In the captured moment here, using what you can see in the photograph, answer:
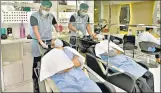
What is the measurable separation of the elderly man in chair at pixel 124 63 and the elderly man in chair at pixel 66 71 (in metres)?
0.20

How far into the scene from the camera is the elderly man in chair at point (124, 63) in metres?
1.38

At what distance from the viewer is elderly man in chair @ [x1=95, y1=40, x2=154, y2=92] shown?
1385 millimetres

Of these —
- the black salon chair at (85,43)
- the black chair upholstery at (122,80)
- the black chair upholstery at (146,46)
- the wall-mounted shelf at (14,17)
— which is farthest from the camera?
the wall-mounted shelf at (14,17)

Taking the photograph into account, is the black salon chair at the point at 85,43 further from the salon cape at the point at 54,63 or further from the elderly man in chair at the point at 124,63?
the salon cape at the point at 54,63

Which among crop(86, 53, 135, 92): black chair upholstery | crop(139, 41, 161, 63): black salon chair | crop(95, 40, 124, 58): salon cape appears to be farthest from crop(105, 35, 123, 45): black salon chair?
crop(86, 53, 135, 92): black chair upholstery

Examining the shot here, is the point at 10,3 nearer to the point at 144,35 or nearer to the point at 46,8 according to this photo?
the point at 46,8

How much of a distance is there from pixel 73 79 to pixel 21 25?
1.31 metres

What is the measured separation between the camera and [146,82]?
1.42 meters

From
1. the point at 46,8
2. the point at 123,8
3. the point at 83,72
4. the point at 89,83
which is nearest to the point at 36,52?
the point at 46,8

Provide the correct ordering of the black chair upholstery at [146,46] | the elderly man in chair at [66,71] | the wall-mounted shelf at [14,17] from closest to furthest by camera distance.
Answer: the elderly man in chair at [66,71]
the black chair upholstery at [146,46]
the wall-mounted shelf at [14,17]

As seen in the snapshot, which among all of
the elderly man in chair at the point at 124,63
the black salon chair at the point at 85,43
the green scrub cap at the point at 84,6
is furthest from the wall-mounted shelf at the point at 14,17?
the elderly man in chair at the point at 124,63

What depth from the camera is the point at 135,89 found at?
1.33 m

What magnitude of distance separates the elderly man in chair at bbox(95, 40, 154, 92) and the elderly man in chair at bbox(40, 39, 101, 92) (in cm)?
20

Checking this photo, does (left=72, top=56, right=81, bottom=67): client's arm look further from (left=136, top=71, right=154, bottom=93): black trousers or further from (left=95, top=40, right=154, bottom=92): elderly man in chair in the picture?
(left=136, top=71, right=154, bottom=93): black trousers
